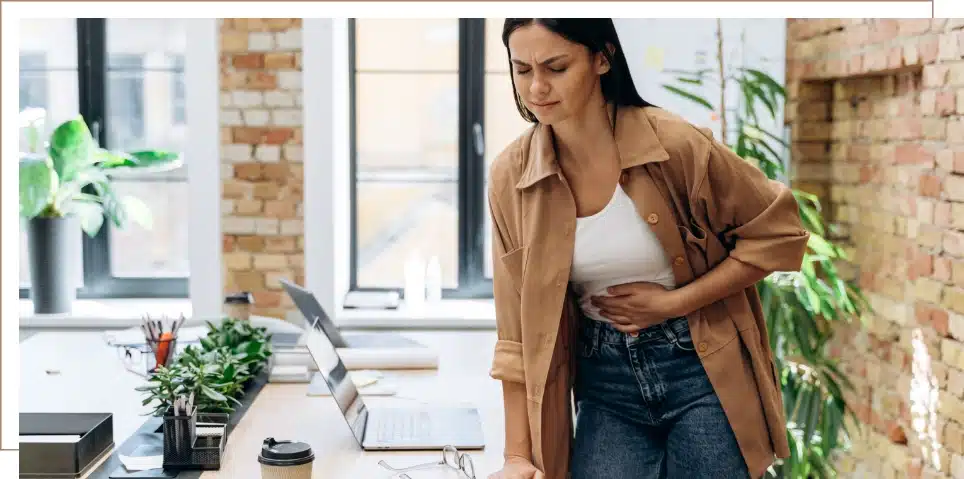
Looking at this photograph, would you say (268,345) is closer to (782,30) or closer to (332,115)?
(332,115)

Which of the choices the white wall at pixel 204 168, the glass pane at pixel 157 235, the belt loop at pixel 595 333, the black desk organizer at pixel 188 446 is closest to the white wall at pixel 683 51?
the white wall at pixel 204 168

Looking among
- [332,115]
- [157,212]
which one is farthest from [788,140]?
[157,212]

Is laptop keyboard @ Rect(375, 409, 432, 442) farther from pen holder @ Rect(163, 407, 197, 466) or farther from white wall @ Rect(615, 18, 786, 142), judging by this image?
white wall @ Rect(615, 18, 786, 142)

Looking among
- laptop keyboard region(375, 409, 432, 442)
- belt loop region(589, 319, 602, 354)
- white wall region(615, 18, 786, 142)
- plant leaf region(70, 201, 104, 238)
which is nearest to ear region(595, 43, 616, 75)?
belt loop region(589, 319, 602, 354)

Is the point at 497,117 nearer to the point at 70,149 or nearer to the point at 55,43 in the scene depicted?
the point at 70,149

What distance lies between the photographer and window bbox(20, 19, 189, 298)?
11.1ft

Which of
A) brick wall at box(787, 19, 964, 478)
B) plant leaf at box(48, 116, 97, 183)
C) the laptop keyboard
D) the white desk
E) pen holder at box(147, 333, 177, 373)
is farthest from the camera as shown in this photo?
plant leaf at box(48, 116, 97, 183)

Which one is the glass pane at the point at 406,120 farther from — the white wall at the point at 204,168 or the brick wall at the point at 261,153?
the white wall at the point at 204,168

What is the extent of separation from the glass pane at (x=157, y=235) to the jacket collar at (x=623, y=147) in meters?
2.15

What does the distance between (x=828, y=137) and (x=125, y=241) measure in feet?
7.81

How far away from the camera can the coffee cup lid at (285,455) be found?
60.9 inches

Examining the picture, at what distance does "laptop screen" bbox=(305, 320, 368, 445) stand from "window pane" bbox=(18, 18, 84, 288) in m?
1.98

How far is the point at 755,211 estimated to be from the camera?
1.60m

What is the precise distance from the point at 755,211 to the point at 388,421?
2.70 feet
